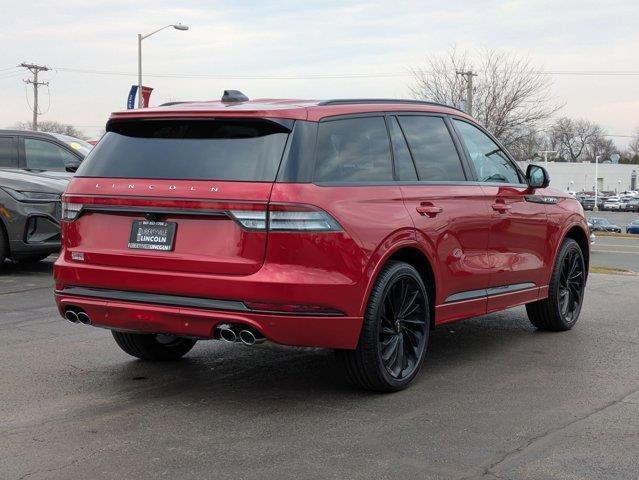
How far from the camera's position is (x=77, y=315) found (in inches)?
201

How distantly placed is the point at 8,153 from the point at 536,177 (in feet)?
23.4

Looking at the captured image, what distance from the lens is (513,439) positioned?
171 inches

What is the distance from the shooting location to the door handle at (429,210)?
17.4ft

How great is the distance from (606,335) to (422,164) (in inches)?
111

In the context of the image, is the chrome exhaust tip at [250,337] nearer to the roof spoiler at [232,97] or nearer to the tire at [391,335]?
the tire at [391,335]

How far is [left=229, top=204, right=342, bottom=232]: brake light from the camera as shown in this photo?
452cm

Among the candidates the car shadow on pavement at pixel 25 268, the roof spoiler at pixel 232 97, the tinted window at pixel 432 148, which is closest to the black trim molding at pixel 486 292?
the tinted window at pixel 432 148

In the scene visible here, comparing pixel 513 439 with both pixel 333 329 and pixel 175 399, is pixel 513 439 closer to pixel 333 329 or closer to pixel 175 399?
pixel 333 329

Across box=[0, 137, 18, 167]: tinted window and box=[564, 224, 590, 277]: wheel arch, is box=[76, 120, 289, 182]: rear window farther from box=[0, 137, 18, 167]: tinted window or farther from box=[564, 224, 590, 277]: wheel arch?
box=[0, 137, 18, 167]: tinted window

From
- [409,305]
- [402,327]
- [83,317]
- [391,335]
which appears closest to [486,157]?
[409,305]

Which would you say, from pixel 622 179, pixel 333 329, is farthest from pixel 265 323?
pixel 622 179

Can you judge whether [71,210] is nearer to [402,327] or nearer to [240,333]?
[240,333]

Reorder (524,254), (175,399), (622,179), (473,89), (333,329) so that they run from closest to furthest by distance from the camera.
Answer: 1. (333,329)
2. (175,399)
3. (524,254)
4. (473,89)
5. (622,179)

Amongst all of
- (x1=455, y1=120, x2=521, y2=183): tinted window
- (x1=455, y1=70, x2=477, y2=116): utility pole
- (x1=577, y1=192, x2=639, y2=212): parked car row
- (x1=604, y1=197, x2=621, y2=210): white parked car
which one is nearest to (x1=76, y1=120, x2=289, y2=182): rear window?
(x1=455, y1=120, x2=521, y2=183): tinted window
